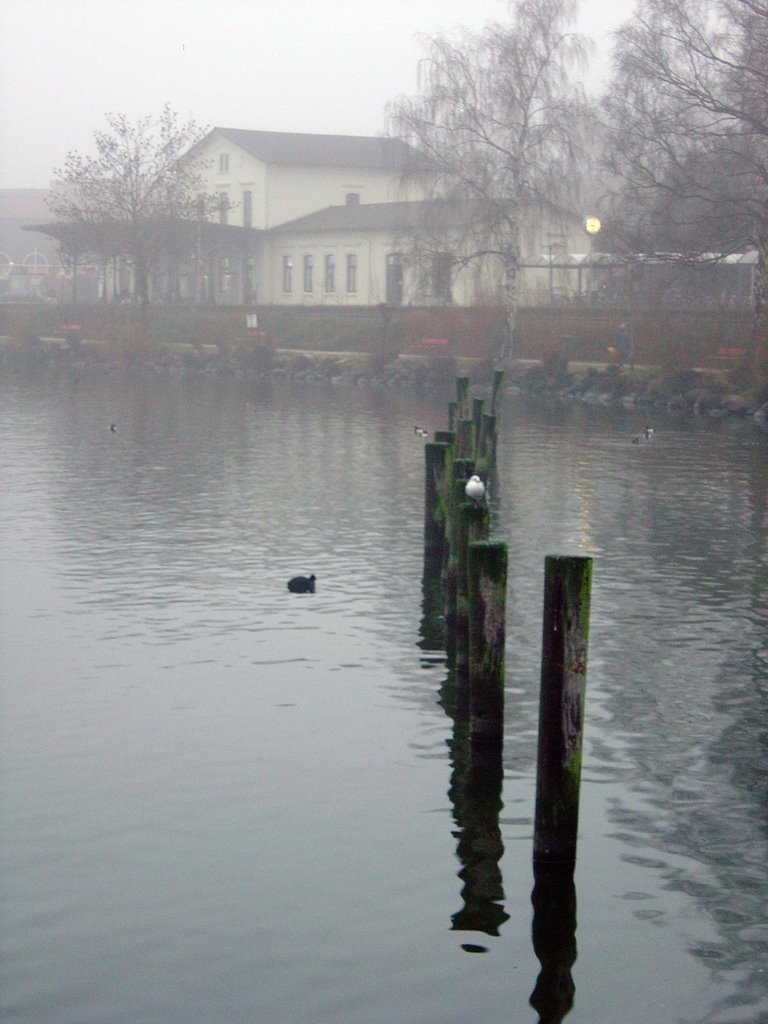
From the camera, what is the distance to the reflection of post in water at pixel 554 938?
7445 mm

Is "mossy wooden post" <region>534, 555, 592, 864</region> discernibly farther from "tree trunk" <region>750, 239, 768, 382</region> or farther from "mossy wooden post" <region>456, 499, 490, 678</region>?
"tree trunk" <region>750, 239, 768, 382</region>

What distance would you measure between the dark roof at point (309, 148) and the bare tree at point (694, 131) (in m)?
44.6

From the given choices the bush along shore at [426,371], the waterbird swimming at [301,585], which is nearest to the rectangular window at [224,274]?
the bush along shore at [426,371]

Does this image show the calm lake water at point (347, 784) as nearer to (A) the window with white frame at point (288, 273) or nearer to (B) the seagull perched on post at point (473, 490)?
(B) the seagull perched on post at point (473, 490)

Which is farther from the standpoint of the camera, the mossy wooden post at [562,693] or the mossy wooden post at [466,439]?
the mossy wooden post at [466,439]

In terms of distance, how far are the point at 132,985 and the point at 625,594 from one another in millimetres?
9611

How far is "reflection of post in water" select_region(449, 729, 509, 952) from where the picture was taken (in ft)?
27.2

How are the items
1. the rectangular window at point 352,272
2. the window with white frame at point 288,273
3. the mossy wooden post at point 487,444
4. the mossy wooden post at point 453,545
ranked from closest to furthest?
the mossy wooden post at point 453,545 < the mossy wooden post at point 487,444 < the rectangular window at point 352,272 < the window with white frame at point 288,273

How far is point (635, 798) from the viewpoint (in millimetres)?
9984

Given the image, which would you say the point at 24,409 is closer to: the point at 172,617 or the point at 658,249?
→ the point at 658,249

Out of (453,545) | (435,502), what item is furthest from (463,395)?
(453,545)

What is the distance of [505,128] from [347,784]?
140 ft

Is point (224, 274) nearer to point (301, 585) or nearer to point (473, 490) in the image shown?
point (301, 585)

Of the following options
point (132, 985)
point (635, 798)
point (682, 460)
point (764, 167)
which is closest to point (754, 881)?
point (635, 798)
